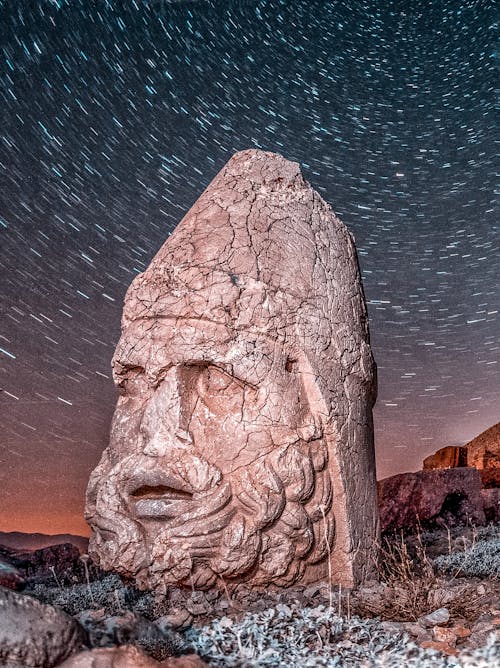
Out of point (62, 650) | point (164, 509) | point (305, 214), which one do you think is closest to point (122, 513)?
point (164, 509)

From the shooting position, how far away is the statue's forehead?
3.45 meters

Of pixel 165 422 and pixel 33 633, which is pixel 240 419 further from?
pixel 33 633

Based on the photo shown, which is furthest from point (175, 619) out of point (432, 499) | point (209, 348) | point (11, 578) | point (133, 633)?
point (432, 499)

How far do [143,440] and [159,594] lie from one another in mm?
916

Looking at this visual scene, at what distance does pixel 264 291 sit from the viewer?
11.8ft

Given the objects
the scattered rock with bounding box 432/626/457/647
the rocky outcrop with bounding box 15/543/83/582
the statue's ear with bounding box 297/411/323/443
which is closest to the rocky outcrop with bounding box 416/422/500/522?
the rocky outcrop with bounding box 15/543/83/582

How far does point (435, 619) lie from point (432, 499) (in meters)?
4.70

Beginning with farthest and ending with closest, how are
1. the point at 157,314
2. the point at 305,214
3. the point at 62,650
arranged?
the point at 305,214
the point at 157,314
the point at 62,650

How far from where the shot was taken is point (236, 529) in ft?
10.4

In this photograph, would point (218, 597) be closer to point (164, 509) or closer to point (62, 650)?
point (164, 509)

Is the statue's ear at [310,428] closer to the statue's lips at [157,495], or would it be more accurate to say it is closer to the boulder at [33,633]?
the statue's lips at [157,495]

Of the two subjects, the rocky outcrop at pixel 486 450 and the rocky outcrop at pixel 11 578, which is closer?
the rocky outcrop at pixel 11 578

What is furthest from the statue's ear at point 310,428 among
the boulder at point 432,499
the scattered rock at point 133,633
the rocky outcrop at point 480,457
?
the rocky outcrop at point 480,457

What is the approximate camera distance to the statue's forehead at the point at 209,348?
136 inches
